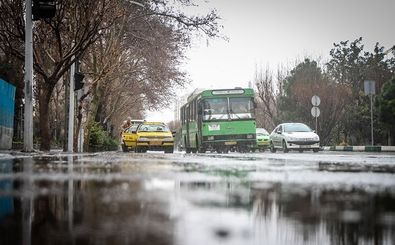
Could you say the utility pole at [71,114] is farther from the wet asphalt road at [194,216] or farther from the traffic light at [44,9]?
the wet asphalt road at [194,216]

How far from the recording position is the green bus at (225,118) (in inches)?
941

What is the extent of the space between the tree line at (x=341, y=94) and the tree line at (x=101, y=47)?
10.9 metres

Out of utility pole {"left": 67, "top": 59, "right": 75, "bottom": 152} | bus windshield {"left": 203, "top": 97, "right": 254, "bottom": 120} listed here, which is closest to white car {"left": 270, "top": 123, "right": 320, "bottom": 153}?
bus windshield {"left": 203, "top": 97, "right": 254, "bottom": 120}

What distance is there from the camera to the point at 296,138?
26062mm

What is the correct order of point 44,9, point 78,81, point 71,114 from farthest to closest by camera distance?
point 71,114 < point 78,81 < point 44,9

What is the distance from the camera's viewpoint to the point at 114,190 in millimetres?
3008

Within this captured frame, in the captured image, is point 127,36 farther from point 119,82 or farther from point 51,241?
point 51,241

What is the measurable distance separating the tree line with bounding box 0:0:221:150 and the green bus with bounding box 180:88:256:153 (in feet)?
11.0

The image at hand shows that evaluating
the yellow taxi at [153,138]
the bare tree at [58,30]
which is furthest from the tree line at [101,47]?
the yellow taxi at [153,138]

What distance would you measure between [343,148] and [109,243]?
2903 centimetres

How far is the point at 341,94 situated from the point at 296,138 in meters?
14.1

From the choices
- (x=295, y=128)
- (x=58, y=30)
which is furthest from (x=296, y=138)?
(x=58, y=30)

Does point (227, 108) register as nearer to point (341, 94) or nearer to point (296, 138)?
point (296, 138)

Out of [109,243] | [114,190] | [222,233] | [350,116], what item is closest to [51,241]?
[109,243]
